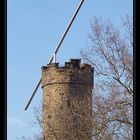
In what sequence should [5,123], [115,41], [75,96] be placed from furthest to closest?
[75,96], [115,41], [5,123]

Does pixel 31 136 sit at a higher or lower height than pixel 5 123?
higher

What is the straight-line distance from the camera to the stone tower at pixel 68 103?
17.8 feet

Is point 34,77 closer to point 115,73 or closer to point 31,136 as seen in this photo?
point 31,136

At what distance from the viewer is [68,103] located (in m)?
7.70

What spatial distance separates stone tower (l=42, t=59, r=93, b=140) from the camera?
5.43 meters

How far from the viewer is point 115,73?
5.07 m

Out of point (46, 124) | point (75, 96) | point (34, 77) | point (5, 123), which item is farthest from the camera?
point (75, 96)
